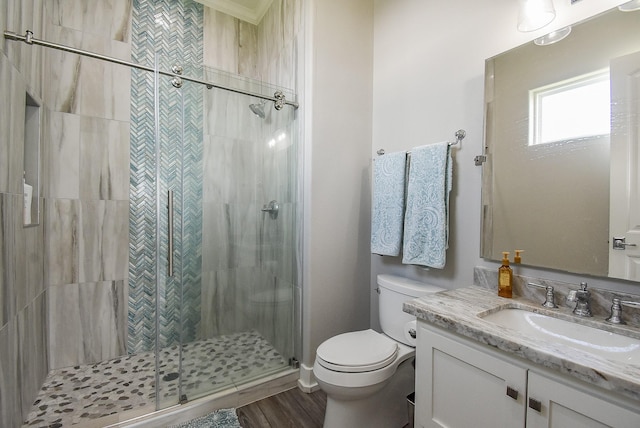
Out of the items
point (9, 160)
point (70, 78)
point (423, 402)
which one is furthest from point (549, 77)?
point (70, 78)

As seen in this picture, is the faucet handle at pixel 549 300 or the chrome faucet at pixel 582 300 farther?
the faucet handle at pixel 549 300

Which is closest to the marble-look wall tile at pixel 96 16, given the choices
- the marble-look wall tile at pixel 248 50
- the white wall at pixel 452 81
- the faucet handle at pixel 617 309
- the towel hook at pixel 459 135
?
the marble-look wall tile at pixel 248 50

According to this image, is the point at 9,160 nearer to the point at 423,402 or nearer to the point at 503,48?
the point at 423,402

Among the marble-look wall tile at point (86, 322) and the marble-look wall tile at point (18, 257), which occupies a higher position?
the marble-look wall tile at point (18, 257)

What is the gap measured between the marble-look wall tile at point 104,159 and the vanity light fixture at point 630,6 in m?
2.83

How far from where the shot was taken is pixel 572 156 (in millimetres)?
1162

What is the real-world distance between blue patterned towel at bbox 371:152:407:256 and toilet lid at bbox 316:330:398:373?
0.54m

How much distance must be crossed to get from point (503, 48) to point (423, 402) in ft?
5.54

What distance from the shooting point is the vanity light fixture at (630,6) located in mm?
1008

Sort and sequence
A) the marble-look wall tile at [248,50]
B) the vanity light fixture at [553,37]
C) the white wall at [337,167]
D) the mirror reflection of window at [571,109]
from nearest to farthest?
1. the mirror reflection of window at [571,109]
2. the vanity light fixture at [553,37]
3. the white wall at [337,167]
4. the marble-look wall tile at [248,50]

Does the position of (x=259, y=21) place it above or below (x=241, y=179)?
above

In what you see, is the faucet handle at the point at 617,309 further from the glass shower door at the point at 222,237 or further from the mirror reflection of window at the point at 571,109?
the glass shower door at the point at 222,237

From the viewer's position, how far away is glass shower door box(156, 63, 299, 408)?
5.06 ft

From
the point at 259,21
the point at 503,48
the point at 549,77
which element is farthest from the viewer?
the point at 259,21
